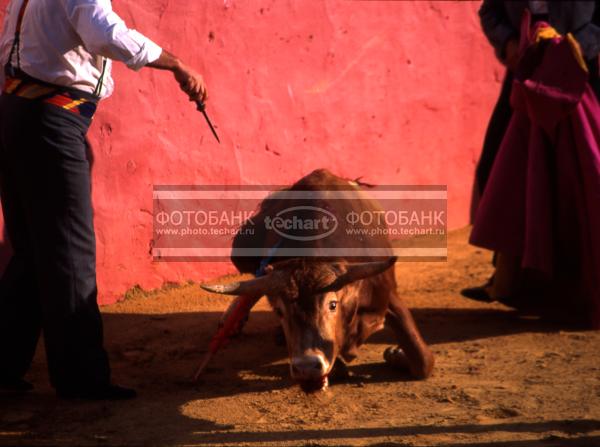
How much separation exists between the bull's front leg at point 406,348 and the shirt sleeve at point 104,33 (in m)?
2.18

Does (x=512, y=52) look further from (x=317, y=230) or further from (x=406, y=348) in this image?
(x=406, y=348)

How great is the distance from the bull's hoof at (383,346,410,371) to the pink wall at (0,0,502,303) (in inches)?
80.0

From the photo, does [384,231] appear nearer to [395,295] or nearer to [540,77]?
[395,295]

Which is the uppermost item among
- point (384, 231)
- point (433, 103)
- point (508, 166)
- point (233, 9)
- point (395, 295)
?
point (233, 9)

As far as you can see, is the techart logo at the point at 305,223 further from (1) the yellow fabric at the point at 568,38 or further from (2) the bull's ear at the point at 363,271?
(1) the yellow fabric at the point at 568,38

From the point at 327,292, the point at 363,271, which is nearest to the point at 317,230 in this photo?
the point at 363,271

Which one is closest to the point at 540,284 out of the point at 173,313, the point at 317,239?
the point at 317,239

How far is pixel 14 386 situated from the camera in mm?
4652

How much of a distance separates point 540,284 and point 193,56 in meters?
2.96

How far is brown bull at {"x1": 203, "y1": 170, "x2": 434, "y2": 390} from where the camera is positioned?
4520 mm

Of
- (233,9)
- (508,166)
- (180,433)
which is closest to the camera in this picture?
(180,433)

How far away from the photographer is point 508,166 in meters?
6.23

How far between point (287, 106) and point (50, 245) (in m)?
3.27

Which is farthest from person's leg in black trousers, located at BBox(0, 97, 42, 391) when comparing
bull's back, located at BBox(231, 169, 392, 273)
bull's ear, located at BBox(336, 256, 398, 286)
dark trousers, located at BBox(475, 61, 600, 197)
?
dark trousers, located at BBox(475, 61, 600, 197)
